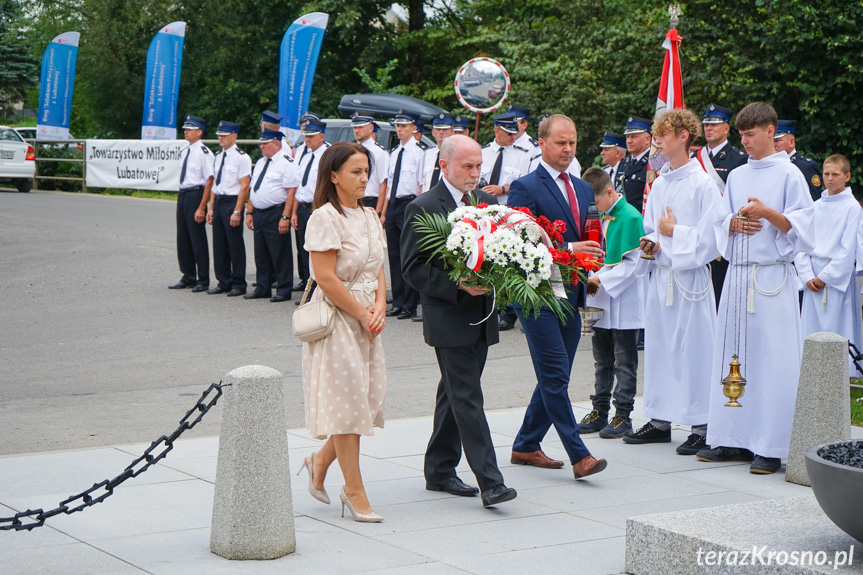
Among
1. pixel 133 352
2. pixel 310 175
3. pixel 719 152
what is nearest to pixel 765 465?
pixel 719 152

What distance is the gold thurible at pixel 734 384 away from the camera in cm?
664

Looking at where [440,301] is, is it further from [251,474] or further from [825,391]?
[825,391]

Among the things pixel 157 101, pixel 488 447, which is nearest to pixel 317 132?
pixel 488 447

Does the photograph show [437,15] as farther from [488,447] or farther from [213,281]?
[488,447]

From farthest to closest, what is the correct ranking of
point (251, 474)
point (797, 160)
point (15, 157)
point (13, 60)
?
point (13, 60)
point (15, 157)
point (797, 160)
point (251, 474)

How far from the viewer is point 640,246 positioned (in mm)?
7645

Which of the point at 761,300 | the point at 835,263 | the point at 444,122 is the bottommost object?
the point at 761,300

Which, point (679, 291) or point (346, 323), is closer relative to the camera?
point (346, 323)

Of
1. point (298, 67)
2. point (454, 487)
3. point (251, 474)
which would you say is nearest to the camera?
point (251, 474)

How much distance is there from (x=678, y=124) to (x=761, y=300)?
1.28 m

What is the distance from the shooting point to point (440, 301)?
→ 5898 millimetres

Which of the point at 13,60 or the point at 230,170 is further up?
the point at 13,60

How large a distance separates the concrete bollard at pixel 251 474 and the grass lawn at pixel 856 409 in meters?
5.05

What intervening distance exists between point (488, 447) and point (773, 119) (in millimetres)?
2908
